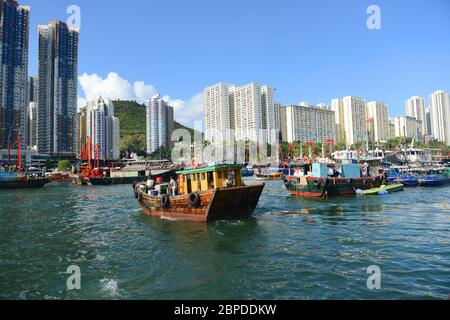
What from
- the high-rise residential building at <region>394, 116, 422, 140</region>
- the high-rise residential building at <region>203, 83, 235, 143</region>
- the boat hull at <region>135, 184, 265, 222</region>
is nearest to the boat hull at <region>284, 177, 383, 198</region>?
the boat hull at <region>135, 184, 265, 222</region>

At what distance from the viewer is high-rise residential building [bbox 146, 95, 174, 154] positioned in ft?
392

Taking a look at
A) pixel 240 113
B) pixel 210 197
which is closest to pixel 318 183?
pixel 210 197

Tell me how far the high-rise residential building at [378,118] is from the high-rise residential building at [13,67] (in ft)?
388

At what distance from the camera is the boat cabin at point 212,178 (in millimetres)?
16594

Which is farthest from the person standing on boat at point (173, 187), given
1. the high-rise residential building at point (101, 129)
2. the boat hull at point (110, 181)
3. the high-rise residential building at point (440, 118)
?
the high-rise residential building at point (440, 118)

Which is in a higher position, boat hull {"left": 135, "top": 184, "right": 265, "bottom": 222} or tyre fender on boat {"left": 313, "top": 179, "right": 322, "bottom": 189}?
tyre fender on boat {"left": 313, "top": 179, "right": 322, "bottom": 189}

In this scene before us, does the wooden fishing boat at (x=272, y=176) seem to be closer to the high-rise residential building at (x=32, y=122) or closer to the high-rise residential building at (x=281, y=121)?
the high-rise residential building at (x=281, y=121)

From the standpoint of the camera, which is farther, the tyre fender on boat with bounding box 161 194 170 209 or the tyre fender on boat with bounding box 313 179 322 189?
the tyre fender on boat with bounding box 313 179 322 189

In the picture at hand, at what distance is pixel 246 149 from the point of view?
10238 centimetres

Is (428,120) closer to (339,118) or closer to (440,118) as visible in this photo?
(440,118)

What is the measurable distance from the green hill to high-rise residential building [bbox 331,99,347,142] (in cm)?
6762

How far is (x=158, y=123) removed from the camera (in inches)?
4887

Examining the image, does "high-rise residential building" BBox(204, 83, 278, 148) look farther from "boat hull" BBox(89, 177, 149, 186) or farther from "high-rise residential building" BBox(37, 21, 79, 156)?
"high-rise residential building" BBox(37, 21, 79, 156)
